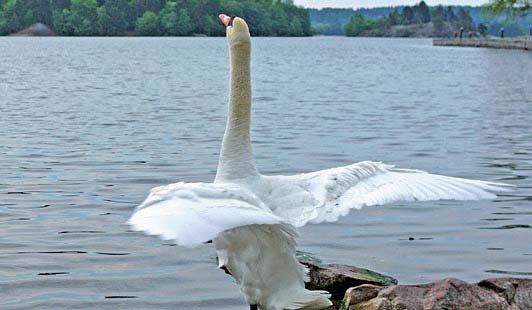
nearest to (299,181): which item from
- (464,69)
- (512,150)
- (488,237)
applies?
(488,237)

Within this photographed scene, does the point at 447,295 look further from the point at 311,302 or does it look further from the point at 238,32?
the point at 238,32

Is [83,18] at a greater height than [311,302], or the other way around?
[311,302]

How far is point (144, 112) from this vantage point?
22.8 meters

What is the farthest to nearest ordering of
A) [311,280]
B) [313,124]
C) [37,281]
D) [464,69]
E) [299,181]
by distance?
[464,69]
[313,124]
[37,281]
[311,280]
[299,181]

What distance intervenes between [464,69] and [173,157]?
38.3 meters

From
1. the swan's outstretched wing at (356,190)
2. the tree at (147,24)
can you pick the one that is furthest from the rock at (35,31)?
the swan's outstretched wing at (356,190)

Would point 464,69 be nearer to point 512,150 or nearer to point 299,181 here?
point 512,150

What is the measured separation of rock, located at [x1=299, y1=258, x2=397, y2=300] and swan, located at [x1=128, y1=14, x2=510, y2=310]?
74cm

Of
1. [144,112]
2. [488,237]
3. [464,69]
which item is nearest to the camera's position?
[488,237]

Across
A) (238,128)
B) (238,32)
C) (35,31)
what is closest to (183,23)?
(35,31)

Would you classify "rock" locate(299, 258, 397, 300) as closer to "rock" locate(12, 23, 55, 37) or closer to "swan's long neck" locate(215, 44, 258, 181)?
"swan's long neck" locate(215, 44, 258, 181)

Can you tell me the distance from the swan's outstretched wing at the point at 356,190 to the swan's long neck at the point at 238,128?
281mm

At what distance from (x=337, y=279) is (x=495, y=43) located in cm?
8802

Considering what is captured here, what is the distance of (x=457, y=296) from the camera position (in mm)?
5883
